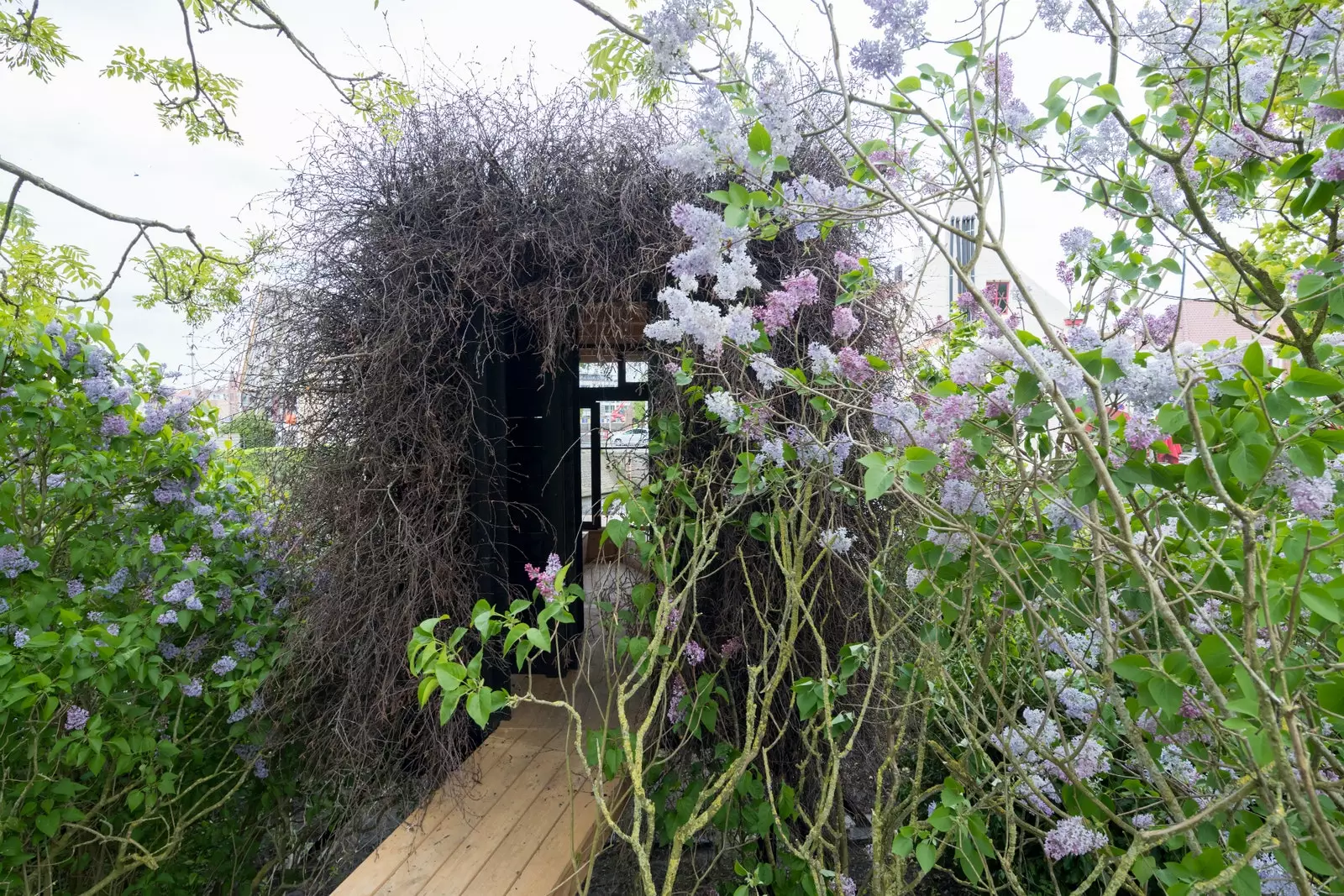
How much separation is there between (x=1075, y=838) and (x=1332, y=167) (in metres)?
1.08

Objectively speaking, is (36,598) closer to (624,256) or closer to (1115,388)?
(624,256)

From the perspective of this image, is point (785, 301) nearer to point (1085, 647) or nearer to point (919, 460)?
point (919, 460)

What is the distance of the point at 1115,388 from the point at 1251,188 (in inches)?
26.4

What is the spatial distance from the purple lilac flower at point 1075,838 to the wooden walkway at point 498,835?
3.10ft

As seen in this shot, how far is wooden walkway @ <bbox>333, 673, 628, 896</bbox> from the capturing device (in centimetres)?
185

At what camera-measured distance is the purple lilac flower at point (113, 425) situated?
2219 millimetres

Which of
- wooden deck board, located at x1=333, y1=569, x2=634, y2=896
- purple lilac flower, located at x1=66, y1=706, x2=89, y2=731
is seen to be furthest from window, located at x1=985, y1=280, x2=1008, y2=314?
purple lilac flower, located at x1=66, y1=706, x2=89, y2=731

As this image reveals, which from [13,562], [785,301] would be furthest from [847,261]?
[13,562]

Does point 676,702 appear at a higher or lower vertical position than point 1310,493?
lower

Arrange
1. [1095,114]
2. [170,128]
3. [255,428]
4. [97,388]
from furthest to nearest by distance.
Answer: [170,128], [255,428], [97,388], [1095,114]

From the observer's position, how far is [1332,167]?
94 cm

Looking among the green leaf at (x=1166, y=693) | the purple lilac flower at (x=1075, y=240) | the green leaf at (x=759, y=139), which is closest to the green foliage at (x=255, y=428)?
the green leaf at (x=759, y=139)

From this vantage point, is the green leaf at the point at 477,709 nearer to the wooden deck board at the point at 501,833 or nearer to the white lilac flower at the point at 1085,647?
→ the wooden deck board at the point at 501,833

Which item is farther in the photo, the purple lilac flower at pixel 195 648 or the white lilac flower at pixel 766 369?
the purple lilac flower at pixel 195 648
